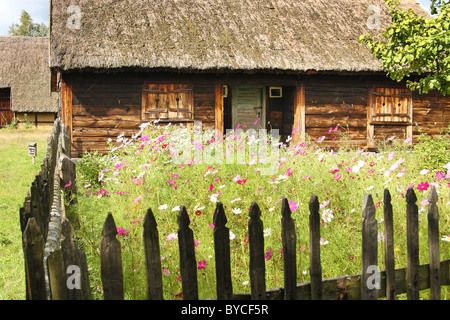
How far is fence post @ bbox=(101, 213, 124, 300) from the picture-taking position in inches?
66.1

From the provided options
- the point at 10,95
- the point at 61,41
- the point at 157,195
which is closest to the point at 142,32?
the point at 61,41

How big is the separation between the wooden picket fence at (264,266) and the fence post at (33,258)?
43 mm

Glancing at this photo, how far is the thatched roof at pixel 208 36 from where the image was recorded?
868 centimetres

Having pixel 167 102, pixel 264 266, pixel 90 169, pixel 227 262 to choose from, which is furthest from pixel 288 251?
pixel 167 102

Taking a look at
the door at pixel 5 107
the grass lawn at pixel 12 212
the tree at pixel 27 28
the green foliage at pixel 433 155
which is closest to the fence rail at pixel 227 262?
the grass lawn at pixel 12 212

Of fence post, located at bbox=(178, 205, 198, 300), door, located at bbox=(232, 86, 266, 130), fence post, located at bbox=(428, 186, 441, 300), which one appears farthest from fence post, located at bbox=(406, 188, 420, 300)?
door, located at bbox=(232, 86, 266, 130)

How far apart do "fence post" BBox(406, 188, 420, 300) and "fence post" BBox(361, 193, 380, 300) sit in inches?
8.8

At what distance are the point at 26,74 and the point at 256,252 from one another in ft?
74.9

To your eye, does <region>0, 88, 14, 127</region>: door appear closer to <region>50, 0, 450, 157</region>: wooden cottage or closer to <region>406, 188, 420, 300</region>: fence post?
<region>50, 0, 450, 157</region>: wooden cottage

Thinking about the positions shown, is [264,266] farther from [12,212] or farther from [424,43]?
[12,212]

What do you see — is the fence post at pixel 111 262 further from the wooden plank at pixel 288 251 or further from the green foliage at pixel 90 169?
the green foliage at pixel 90 169

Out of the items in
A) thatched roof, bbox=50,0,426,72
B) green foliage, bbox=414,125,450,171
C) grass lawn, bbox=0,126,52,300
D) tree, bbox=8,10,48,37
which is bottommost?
grass lawn, bbox=0,126,52,300

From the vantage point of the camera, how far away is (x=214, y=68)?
886 cm
